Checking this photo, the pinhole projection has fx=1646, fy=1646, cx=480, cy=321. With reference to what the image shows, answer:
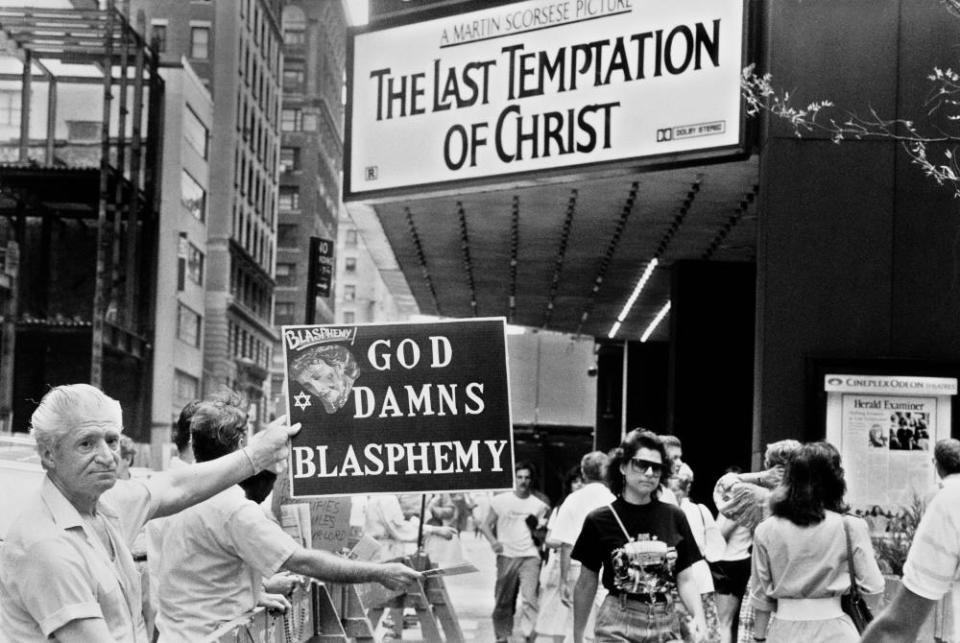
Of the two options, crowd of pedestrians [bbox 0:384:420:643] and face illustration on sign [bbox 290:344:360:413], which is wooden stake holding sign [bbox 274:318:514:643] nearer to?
face illustration on sign [bbox 290:344:360:413]

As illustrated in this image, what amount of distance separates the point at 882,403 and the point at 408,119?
7.56 meters

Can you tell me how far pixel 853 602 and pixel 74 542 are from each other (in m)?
4.78

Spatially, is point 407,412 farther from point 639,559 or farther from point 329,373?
point 639,559

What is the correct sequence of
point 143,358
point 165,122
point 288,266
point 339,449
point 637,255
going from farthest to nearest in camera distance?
1. point 288,266
2. point 165,122
3. point 143,358
4. point 637,255
5. point 339,449

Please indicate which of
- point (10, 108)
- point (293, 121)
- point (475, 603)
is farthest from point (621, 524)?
point (293, 121)

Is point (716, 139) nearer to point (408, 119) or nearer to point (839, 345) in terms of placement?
point (839, 345)

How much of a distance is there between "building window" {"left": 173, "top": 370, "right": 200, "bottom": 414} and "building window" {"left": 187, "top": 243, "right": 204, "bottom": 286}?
14.5ft

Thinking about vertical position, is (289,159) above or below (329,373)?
above

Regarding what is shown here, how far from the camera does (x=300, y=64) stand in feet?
443

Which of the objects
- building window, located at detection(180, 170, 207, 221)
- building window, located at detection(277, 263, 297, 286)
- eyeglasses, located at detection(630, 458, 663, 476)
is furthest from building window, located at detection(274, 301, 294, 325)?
eyeglasses, located at detection(630, 458, 663, 476)

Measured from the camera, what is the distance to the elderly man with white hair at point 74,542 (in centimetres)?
421

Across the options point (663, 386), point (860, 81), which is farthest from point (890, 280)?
point (663, 386)

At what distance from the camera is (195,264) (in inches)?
2958

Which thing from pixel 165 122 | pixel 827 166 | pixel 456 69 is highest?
pixel 165 122
